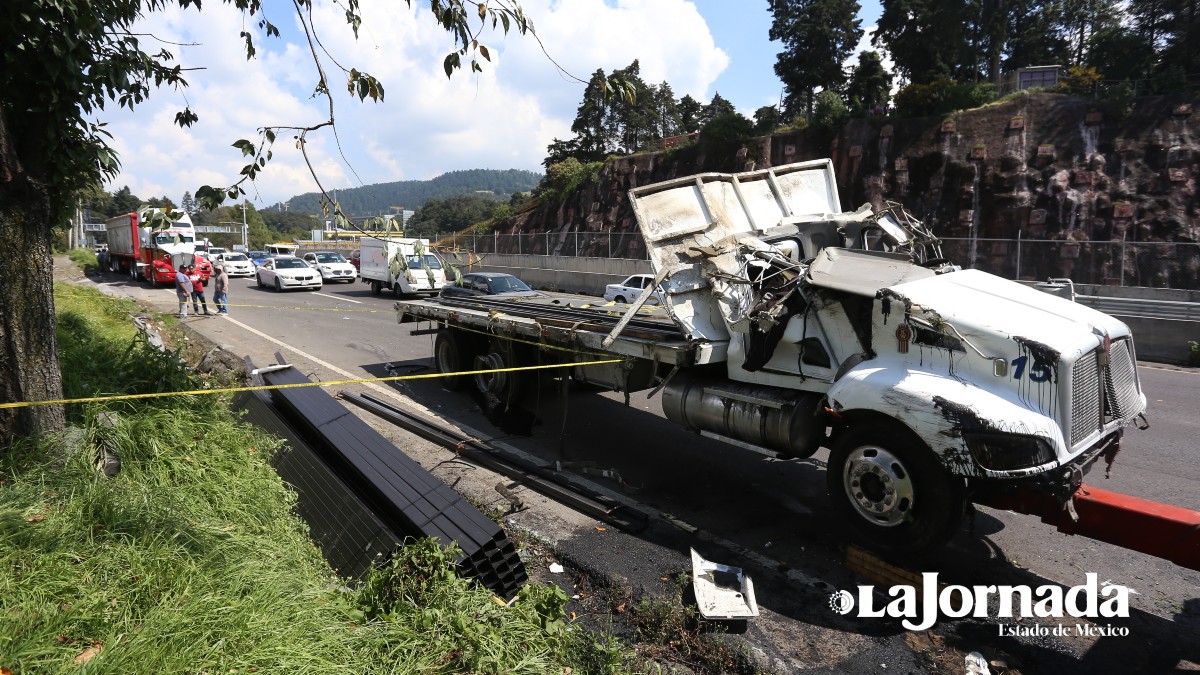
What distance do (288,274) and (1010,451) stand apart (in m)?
27.7

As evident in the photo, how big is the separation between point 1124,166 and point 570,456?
30179mm

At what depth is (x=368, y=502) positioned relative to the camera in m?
4.79

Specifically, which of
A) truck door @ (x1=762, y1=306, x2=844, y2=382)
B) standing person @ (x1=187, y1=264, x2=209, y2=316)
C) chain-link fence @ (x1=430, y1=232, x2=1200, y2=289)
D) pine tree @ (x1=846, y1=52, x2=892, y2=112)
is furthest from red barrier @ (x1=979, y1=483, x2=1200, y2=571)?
pine tree @ (x1=846, y1=52, x2=892, y2=112)

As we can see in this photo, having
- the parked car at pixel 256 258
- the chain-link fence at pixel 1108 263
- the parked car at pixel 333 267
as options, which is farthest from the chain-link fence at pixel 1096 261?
the parked car at pixel 256 258

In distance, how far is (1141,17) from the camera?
99.8 feet

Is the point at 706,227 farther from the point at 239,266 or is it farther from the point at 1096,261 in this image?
the point at 239,266

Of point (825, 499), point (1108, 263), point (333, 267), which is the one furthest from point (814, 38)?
point (825, 499)

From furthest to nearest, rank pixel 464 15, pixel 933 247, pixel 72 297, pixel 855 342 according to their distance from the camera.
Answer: pixel 72 297
pixel 933 247
pixel 855 342
pixel 464 15

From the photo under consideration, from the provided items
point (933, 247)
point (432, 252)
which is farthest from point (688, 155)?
point (432, 252)

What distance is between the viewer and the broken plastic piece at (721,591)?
4.09 meters

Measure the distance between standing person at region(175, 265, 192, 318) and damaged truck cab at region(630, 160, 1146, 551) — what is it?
16.4 meters

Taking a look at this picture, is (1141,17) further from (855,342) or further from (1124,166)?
(855,342)

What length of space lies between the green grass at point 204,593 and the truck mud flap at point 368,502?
185 millimetres

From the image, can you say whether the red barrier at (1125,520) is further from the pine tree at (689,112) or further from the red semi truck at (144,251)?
the pine tree at (689,112)
